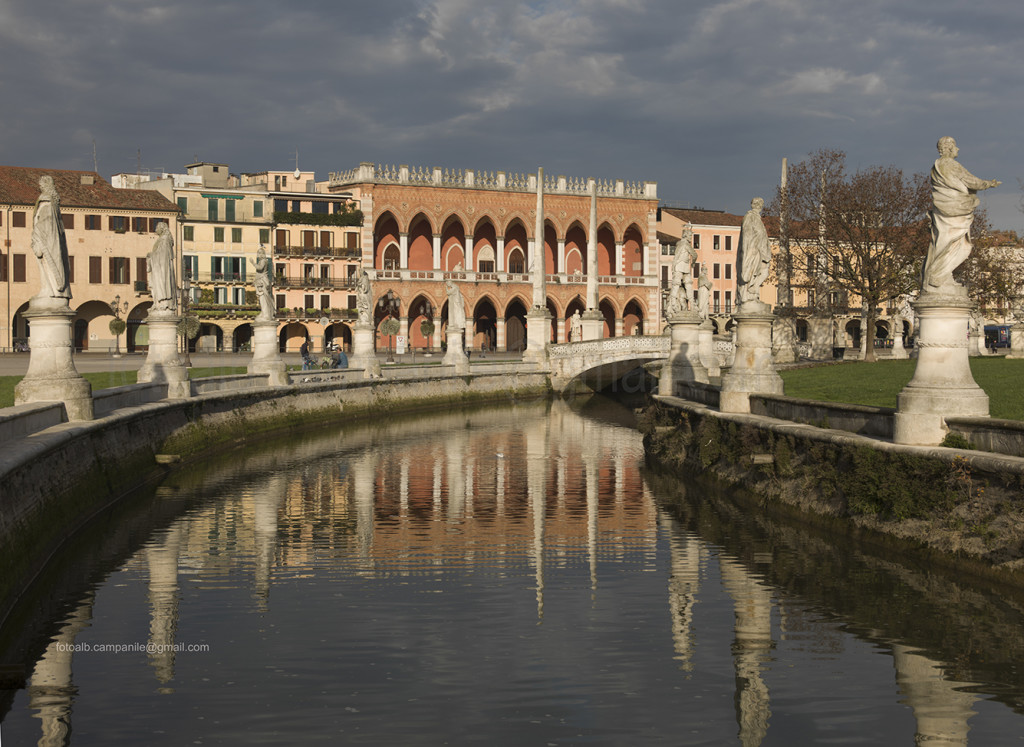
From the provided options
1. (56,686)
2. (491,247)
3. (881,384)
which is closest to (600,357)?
(881,384)

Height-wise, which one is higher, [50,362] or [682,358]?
[50,362]

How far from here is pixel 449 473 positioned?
24.1 metres

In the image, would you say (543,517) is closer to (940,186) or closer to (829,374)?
(940,186)

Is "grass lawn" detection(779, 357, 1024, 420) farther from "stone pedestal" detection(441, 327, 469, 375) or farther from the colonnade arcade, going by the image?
the colonnade arcade

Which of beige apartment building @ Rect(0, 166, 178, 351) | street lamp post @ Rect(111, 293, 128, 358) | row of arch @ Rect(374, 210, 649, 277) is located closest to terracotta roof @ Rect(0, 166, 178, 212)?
beige apartment building @ Rect(0, 166, 178, 351)

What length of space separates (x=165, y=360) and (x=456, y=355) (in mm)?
21263

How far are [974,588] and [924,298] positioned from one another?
3.71 m

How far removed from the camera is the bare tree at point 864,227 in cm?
4494

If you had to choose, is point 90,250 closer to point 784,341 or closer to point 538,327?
point 538,327

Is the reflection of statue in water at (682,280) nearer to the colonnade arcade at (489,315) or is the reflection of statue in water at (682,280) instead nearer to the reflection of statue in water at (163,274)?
the reflection of statue in water at (163,274)

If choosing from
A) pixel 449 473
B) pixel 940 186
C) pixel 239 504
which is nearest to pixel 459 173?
pixel 449 473

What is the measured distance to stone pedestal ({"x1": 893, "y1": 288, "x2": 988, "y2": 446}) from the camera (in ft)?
44.7

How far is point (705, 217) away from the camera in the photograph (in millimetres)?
90188

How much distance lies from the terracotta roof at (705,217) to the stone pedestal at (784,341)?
133ft
